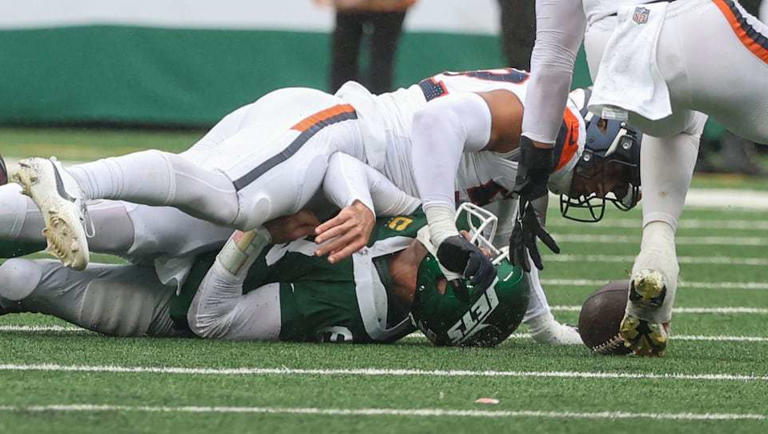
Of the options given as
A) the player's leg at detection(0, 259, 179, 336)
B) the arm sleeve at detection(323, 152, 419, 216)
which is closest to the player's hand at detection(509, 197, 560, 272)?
the arm sleeve at detection(323, 152, 419, 216)

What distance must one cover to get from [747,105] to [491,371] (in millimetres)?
801

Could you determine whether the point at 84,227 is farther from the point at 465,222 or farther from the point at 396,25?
the point at 396,25

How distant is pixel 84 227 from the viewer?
3471 millimetres

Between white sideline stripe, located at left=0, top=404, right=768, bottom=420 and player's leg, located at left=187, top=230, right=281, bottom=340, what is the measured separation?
1.04 meters

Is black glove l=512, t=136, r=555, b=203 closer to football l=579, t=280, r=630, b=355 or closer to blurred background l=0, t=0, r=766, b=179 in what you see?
football l=579, t=280, r=630, b=355

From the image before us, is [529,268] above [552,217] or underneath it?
above

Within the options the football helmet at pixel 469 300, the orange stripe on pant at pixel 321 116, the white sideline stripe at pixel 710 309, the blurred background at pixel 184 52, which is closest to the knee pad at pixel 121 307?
the orange stripe on pant at pixel 321 116

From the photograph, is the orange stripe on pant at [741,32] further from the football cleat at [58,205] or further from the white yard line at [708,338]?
the football cleat at [58,205]

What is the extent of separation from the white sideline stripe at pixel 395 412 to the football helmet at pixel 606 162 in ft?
4.34

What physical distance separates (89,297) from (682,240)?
385cm

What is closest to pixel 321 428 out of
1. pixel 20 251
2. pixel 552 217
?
pixel 20 251

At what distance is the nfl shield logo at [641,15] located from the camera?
11.0ft

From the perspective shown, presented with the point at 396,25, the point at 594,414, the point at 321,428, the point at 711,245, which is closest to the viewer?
the point at 321,428

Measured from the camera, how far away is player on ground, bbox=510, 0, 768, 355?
3.30m
